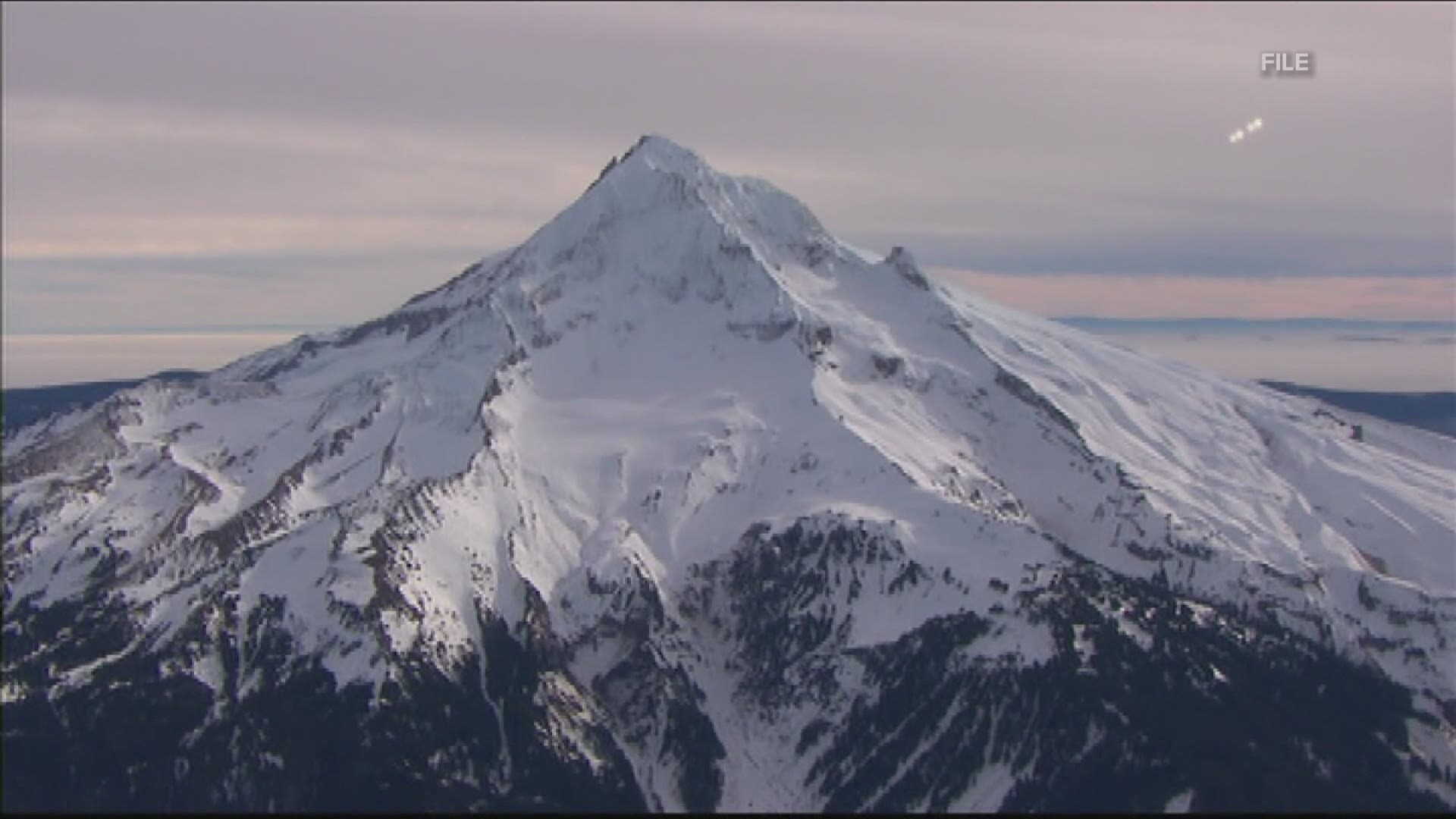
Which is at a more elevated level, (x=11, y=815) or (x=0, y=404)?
(x=0, y=404)

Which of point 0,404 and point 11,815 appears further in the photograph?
point 11,815
